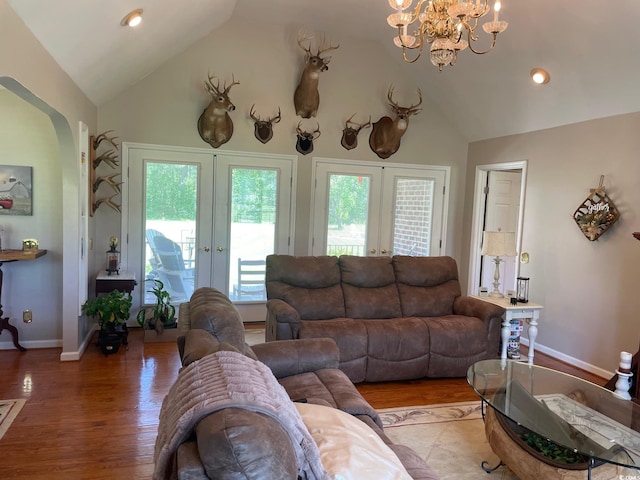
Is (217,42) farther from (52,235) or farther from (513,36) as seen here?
(513,36)

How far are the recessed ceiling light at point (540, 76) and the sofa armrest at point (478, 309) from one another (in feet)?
7.04

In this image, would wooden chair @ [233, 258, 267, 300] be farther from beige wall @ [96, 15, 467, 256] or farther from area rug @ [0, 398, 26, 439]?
area rug @ [0, 398, 26, 439]

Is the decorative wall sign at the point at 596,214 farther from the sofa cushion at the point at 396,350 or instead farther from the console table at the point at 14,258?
the console table at the point at 14,258

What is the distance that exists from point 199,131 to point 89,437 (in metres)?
3.29

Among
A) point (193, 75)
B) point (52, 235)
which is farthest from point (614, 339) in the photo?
point (52, 235)

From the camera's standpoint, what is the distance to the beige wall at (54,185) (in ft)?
8.13

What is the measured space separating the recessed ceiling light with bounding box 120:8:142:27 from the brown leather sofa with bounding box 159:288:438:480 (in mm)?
1946

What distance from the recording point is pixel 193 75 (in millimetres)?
4824

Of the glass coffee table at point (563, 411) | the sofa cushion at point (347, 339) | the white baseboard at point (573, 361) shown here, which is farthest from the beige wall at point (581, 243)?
the sofa cushion at point (347, 339)

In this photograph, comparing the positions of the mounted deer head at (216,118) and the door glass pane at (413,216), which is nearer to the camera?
the mounted deer head at (216,118)

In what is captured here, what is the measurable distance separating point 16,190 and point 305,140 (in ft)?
9.77

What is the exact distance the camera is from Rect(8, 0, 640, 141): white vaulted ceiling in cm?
292

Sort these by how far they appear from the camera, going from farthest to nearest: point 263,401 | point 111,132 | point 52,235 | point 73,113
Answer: point 111,132
point 52,235
point 73,113
point 263,401

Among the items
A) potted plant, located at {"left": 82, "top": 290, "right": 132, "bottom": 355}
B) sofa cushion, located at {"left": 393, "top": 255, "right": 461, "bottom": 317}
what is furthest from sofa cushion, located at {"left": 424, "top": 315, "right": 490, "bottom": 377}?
potted plant, located at {"left": 82, "top": 290, "right": 132, "bottom": 355}
